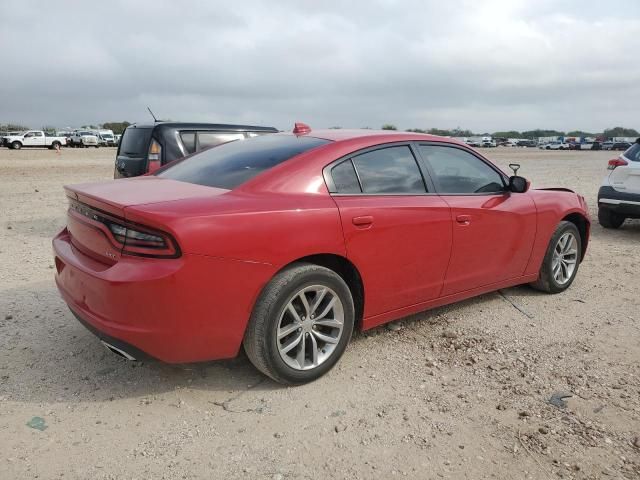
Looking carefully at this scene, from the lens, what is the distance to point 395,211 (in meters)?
3.57

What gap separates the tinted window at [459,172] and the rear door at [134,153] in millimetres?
4362

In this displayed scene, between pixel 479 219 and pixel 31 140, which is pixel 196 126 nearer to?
pixel 479 219

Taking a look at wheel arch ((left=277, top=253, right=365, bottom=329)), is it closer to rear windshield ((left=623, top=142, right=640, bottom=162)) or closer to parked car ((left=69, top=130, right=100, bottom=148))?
rear windshield ((left=623, top=142, right=640, bottom=162))

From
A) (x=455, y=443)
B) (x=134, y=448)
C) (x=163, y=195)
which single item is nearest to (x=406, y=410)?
(x=455, y=443)

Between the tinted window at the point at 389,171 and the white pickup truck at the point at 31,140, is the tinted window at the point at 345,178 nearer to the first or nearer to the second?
the tinted window at the point at 389,171

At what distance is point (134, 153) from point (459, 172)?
15.9ft

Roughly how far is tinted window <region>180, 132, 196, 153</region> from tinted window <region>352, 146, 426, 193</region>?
4.23 metres

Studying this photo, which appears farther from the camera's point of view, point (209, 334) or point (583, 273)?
point (583, 273)

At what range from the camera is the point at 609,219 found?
866 cm

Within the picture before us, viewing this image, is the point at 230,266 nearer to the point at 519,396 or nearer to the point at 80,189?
the point at 80,189

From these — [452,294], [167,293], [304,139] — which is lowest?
[452,294]

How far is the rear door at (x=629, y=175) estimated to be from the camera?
7.96 m

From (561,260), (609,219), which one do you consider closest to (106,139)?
(609,219)

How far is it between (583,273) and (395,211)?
134 inches
